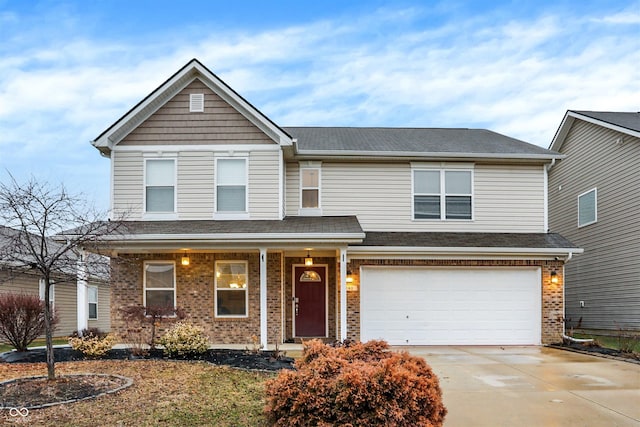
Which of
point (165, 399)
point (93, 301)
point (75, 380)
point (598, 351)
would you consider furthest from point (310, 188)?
point (93, 301)

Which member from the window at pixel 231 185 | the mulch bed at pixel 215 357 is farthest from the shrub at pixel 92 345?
the window at pixel 231 185

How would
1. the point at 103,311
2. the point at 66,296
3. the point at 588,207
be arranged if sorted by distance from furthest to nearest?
1. the point at 103,311
2. the point at 66,296
3. the point at 588,207

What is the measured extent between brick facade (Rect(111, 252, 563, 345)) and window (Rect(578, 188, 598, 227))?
4.05 metres

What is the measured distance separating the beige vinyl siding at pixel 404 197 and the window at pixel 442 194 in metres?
0.18

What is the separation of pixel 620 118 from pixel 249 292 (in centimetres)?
1310

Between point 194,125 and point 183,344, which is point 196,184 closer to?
point 194,125

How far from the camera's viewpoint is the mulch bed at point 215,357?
34.4ft

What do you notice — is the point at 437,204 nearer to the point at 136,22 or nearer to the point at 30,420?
the point at 136,22

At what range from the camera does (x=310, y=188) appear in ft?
52.3

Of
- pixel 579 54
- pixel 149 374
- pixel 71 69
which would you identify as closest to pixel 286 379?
pixel 149 374

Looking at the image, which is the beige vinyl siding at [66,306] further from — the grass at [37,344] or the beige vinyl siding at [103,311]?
the beige vinyl siding at [103,311]

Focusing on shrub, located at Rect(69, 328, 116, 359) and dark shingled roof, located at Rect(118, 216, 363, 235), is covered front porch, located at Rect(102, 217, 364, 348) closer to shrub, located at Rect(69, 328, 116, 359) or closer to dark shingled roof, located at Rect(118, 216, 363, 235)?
dark shingled roof, located at Rect(118, 216, 363, 235)

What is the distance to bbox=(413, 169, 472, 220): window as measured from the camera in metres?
16.1

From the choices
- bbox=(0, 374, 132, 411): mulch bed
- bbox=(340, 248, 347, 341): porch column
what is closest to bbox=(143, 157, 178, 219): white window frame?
bbox=(340, 248, 347, 341): porch column
